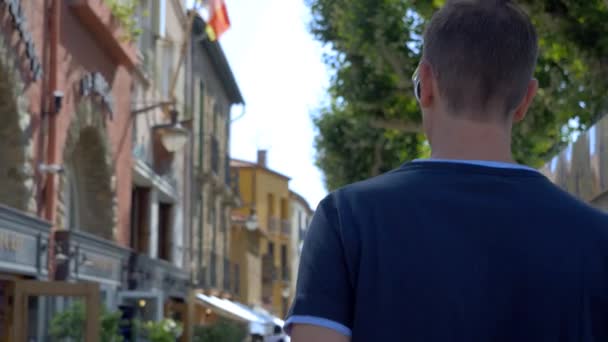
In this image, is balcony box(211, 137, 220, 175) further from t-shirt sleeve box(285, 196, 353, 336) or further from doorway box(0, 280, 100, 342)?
t-shirt sleeve box(285, 196, 353, 336)

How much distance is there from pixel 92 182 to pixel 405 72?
5.14 metres

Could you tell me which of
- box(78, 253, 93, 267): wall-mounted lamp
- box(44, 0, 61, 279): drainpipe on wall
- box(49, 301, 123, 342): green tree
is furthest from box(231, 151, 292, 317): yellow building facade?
box(49, 301, 123, 342): green tree

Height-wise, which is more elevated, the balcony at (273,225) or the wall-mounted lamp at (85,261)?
the balcony at (273,225)

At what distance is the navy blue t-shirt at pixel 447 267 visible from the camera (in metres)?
2.01

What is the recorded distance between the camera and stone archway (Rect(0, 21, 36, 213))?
14.1 metres

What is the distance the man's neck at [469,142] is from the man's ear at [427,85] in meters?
0.06

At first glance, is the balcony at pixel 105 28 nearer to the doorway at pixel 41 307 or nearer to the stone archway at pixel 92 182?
the stone archway at pixel 92 182

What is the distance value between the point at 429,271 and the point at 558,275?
0.72 feet

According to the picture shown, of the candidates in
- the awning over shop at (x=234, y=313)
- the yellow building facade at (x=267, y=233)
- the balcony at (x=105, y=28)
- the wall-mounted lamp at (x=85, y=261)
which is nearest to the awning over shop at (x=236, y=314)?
the awning over shop at (x=234, y=313)

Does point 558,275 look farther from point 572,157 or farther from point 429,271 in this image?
point 572,157

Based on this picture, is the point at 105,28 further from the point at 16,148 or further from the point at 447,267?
the point at 447,267

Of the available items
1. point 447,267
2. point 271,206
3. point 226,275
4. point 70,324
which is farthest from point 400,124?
point 271,206

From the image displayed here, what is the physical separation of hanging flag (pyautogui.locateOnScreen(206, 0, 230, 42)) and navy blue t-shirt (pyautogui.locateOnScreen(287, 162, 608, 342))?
24.3m

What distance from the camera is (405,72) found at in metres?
19.0
